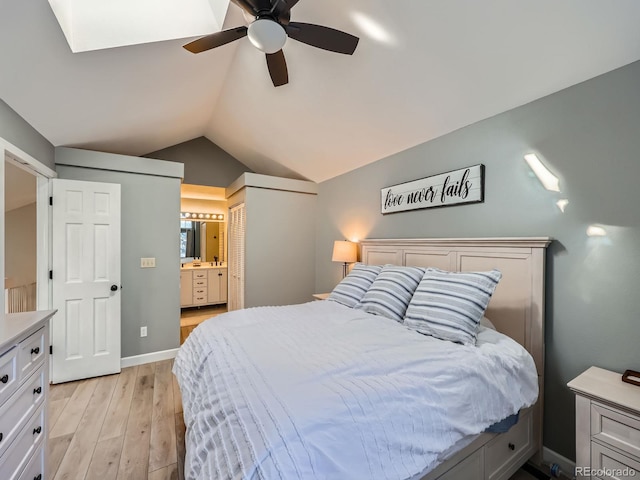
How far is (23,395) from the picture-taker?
4.21ft

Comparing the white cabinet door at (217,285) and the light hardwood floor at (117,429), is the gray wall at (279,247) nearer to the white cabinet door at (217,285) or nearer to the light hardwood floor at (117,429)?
the light hardwood floor at (117,429)

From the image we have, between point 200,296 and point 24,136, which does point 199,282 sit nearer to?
point 200,296

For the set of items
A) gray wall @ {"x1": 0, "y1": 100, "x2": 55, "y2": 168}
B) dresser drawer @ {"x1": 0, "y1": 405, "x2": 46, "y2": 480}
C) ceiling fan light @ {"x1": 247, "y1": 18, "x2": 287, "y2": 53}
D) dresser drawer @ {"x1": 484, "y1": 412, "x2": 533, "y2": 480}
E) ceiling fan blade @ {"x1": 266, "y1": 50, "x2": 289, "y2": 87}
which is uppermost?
ceiling fan blade @ {"x1": 266, "y1": 50, "x2": 289, "y2": 87}

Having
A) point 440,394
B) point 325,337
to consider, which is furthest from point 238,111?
point 440,394

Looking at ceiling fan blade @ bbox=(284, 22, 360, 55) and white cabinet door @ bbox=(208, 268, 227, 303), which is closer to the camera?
ceiling fan blade @ bbox=(284, 22, 360, 55)

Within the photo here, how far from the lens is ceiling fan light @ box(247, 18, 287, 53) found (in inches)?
59.2

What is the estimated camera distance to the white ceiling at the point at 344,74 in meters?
1.57

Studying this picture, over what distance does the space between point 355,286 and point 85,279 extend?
268 cm

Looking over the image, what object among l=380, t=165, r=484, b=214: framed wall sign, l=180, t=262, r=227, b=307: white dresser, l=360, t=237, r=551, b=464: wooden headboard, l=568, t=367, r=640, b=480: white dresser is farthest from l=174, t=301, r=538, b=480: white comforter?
l=180, t=262, r=227, b=307: white dresser

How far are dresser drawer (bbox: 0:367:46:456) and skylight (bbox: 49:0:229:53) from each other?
1.95 metres

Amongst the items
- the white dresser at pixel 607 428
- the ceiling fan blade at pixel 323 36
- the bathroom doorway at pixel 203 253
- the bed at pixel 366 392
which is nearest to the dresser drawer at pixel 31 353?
the bed at pixel 366 392

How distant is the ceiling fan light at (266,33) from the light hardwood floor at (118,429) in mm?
2516

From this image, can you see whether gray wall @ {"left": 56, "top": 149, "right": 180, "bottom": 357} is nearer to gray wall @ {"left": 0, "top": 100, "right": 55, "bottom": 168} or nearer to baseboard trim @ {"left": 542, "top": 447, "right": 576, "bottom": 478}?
gray wall @ {"left": 0, "top": 100, "right": 55, "bottom": 168}

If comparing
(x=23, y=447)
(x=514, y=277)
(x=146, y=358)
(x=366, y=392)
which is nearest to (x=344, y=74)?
(x=514, y=277)
